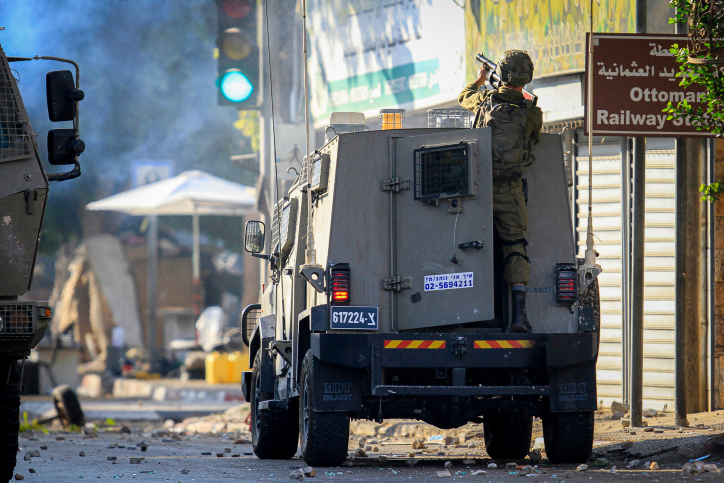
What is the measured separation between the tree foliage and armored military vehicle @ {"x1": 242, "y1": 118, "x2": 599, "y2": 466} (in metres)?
1.54

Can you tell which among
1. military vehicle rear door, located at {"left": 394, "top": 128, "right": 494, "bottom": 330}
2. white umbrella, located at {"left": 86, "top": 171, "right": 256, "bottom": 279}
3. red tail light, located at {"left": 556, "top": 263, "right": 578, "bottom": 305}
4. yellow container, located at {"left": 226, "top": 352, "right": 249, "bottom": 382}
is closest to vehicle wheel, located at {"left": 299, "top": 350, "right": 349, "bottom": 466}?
military vehicle rear door, located at {"left": 394, "top": 128, "right": 494, "bottom": 330}

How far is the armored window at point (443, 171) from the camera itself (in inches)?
325

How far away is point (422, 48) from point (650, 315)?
20.1 ft

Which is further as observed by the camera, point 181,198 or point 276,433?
point 181,198

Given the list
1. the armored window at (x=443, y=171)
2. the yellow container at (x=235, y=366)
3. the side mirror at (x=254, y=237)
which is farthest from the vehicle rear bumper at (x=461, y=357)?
the yellow container at (x=235, y=366)

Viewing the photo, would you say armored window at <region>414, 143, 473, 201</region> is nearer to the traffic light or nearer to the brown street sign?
the brown street sign

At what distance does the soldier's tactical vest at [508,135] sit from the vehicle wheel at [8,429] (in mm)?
3589

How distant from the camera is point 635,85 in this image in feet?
35.1

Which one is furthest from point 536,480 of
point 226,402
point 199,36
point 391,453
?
point 199,36

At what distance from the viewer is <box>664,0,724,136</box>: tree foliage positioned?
9328 mm

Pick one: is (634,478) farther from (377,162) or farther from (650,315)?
(650,315)

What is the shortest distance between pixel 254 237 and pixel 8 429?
3.78 meters

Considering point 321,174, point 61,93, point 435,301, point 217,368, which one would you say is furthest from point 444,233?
A: point 217,368

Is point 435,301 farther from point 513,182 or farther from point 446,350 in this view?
point 513,182
